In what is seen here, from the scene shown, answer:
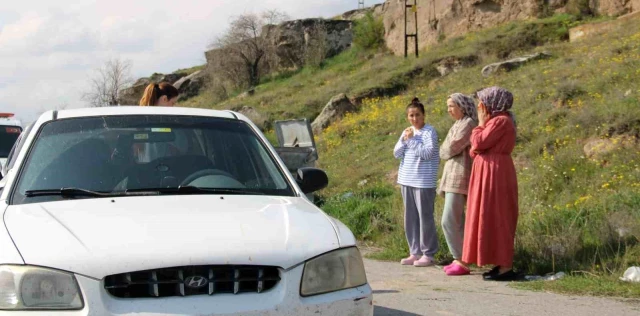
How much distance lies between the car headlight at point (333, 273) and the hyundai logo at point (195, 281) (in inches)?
17.6

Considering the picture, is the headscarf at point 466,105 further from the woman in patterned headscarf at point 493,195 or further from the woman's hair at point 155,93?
the woman's hair at point 155,93

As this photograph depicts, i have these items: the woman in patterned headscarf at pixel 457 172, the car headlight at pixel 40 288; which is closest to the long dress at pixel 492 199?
the woman in patterned headscarf at pixel 457 172

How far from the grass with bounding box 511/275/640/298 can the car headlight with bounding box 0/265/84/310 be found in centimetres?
458

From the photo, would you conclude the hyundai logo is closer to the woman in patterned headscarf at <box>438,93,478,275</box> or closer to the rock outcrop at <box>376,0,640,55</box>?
the woman in patterned headscarf at <box>438,93,478,275</box>

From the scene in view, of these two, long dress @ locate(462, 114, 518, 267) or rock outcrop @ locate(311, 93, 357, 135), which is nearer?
long dress @ locate(462, 114, 518, 267)

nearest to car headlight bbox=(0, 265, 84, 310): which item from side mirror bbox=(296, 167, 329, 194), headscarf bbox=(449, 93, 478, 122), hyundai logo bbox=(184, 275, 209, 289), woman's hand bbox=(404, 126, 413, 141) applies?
hyundai logo bbox=(184, 275, 209, 289)

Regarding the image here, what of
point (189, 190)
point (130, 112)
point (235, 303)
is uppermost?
point (130, 112)

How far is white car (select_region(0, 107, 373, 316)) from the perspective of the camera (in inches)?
144

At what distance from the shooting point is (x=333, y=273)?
4.06 meters

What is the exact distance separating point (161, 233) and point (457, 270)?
4828mm

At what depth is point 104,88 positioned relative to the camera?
4781 cm

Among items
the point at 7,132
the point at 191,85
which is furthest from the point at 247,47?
the point at 7,132

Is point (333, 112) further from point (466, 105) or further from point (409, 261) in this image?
point (466, 105)

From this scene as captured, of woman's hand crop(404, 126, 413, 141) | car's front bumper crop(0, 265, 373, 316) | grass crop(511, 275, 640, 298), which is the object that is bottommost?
grass crop(511, 275, 640, 298)
